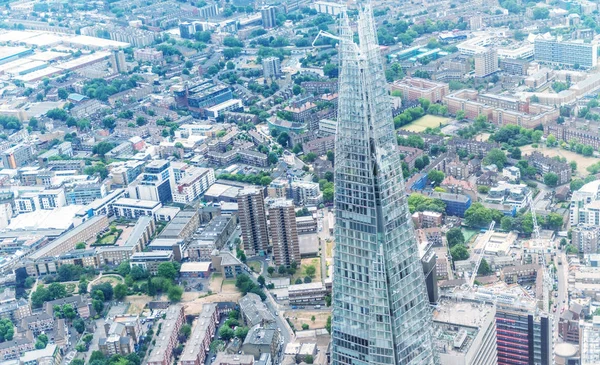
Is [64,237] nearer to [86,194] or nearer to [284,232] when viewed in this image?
[86,194]

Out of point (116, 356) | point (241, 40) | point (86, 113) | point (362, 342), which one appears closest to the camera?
point (362, 342)

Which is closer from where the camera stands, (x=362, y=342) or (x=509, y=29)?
(x=362, y=342)

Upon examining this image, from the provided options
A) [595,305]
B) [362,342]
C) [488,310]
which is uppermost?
[362,342]

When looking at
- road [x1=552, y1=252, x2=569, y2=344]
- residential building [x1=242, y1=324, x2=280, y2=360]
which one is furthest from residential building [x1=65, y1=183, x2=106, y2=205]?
road [x1=552, y1=252, x2=569, y2=344]

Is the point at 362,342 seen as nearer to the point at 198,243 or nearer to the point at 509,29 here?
the point at 198,243

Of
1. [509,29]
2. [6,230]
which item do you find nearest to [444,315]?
[6,230]

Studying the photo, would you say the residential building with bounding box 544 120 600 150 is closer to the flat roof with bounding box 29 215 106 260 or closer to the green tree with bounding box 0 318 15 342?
the flat roof with bounding box 29 215 106 260

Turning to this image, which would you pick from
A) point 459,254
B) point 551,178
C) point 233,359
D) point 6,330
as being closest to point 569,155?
point 551,178
